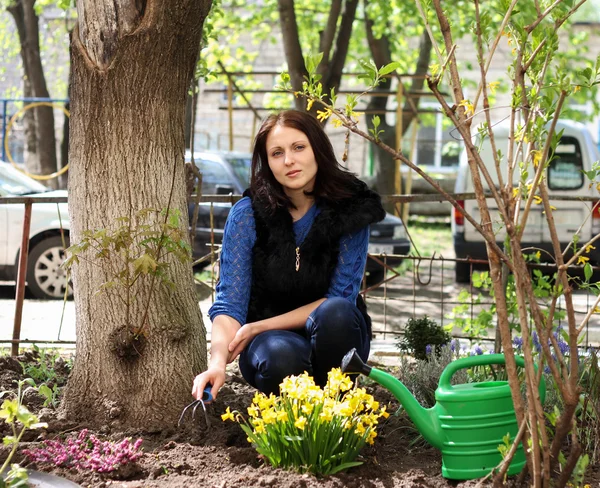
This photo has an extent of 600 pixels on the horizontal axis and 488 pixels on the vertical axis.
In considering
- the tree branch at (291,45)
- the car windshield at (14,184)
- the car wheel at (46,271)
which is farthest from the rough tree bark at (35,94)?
the tree branch at (291,45)

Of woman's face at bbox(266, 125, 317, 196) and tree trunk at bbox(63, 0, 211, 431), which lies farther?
tree trunk at bbox(63, 0, 211, 431)

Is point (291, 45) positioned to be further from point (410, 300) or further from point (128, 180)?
point (128, 180)

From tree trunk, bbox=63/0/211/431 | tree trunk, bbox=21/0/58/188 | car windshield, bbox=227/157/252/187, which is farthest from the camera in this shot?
tree trunk, bbox=21/0/58/188

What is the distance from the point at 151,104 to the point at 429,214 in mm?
16693

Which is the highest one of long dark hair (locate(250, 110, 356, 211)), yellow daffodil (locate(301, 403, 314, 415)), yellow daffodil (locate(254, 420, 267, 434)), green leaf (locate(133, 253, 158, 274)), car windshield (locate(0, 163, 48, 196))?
long dark hair (locate(250, 110, 356, 211))

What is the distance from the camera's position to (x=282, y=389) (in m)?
2.61

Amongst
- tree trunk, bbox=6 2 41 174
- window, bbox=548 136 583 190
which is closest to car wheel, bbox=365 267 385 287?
window, bbox=548 136 583 190

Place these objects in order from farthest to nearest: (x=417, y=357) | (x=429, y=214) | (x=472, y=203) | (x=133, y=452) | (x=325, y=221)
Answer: (x=429, y=214)
(x=472, y=203)
(x=417, y=357)
(x=325, y=221)
(x=133, y=452)

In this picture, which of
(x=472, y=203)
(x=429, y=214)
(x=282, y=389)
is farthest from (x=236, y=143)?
(x=282, y=389)

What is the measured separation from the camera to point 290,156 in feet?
10.7

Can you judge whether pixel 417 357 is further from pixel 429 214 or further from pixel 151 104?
pixel 429 214

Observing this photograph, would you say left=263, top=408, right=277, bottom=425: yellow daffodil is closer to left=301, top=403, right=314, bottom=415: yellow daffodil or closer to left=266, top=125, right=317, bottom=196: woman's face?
left=301, top=403, right=314, bottom=415: yellow daffodil

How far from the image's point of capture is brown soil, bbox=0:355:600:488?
103 inches

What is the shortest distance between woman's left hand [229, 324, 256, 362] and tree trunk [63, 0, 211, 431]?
1.23 feet
